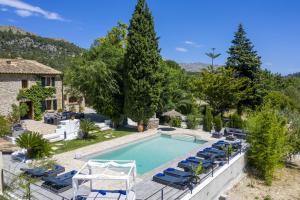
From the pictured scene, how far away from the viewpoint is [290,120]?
70.9 feet

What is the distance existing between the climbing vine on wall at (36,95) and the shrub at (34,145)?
47.7ft

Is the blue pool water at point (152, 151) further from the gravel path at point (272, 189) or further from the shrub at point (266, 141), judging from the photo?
the shrub at point (266, 141)

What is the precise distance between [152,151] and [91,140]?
544cm

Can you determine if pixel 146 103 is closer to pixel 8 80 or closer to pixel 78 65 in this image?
pixel 78 65

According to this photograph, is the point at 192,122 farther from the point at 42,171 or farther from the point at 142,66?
the point at 42,171

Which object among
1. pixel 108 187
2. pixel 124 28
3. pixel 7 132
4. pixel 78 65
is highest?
pixel 124 28

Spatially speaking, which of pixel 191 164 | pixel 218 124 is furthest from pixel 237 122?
pixel 191 164

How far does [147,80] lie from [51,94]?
1460 centimetres

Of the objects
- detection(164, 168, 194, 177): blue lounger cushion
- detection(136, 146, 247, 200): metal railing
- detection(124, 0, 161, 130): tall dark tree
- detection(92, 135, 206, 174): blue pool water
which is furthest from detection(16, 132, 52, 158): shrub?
detection(124, 0, 161, 130): tall dark tree

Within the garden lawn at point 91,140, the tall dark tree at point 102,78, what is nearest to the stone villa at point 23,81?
the tall dark tree at point 102,78

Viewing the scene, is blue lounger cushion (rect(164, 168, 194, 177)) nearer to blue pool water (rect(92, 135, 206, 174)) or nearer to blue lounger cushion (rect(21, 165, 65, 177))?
blue pool water (rect(92, 135, 206, 174))

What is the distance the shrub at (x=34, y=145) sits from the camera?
1547 cm

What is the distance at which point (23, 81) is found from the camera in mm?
29031

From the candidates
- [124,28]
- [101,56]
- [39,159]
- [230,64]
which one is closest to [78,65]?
[101,56]
